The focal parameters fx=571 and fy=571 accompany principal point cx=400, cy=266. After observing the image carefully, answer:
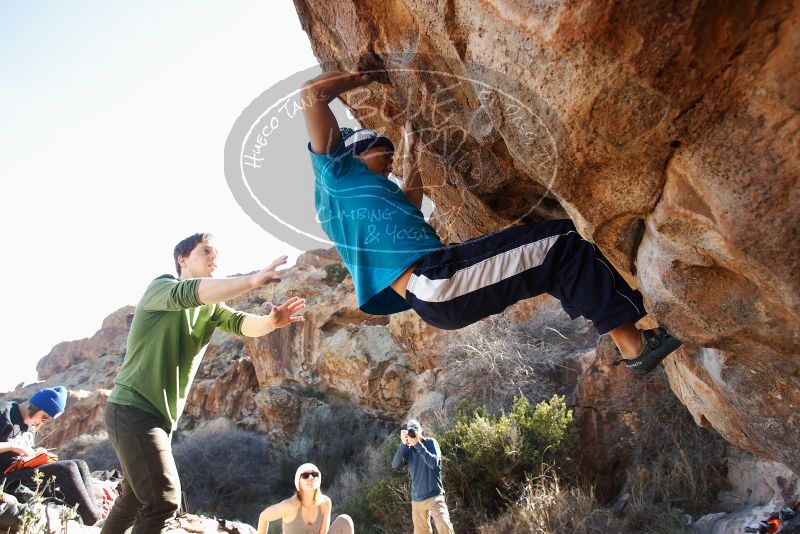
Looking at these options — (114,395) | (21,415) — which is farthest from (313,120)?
(21,415)

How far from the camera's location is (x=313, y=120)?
2803 millimetres

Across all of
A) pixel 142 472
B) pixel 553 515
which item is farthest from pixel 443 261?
pixel 553 515

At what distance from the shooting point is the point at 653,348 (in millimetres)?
2467

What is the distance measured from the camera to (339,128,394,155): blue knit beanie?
3.08m

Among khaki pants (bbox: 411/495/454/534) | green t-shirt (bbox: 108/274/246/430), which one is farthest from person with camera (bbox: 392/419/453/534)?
green t-shirt (bbox: 108/274/246/430)

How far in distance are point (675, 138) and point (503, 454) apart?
25.1ft

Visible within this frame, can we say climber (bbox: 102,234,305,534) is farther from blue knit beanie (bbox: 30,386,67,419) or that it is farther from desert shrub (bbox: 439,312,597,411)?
desert shrub (bbox: 439,312,597,411)

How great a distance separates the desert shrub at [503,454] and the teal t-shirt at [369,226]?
652cm

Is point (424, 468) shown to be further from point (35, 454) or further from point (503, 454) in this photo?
point (35, 454)

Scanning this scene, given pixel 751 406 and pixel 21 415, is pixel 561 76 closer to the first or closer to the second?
pixel 751 406

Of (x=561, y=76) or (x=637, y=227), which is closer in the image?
(x=561, y=76)

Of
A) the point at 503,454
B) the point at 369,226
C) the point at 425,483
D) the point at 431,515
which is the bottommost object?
the point at 503,454

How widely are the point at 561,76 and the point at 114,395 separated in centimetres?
276

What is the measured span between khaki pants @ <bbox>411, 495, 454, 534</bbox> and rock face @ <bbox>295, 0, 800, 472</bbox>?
4.35 metres
